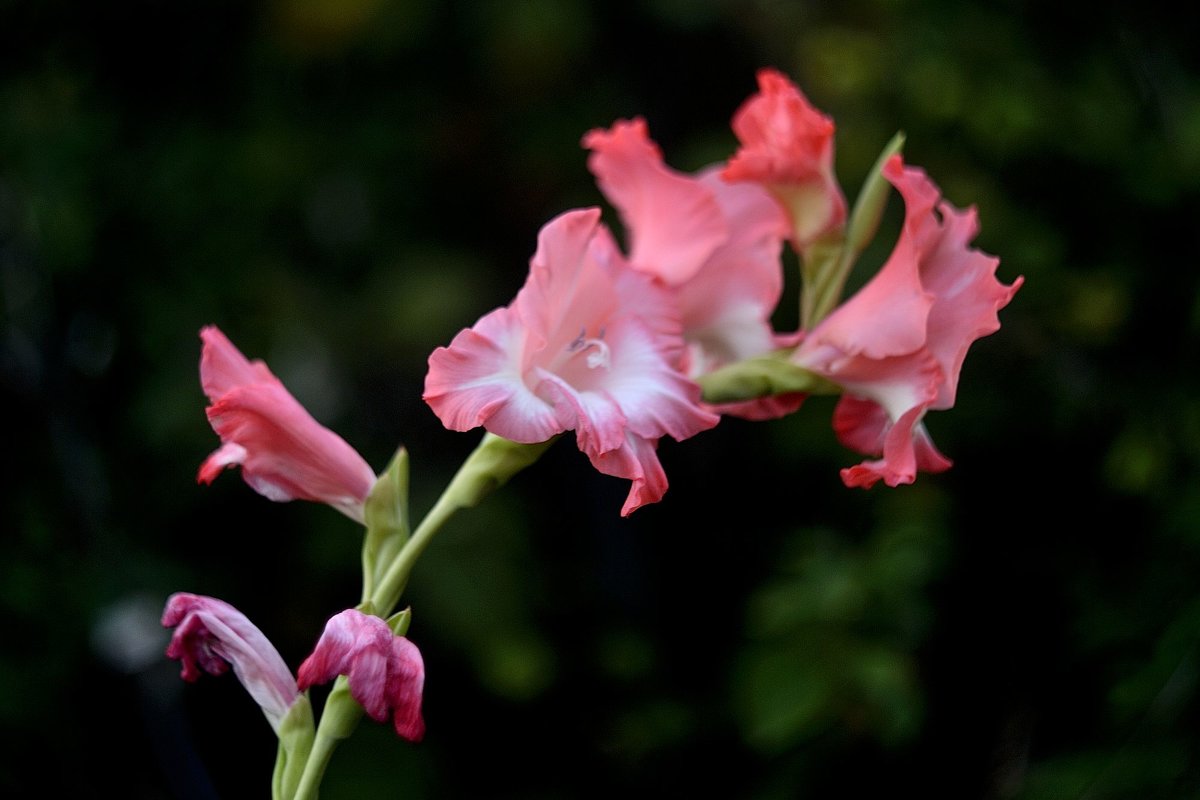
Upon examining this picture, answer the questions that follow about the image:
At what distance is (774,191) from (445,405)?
341 mm

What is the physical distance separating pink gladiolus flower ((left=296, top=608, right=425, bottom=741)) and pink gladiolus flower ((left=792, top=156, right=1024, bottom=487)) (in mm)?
296

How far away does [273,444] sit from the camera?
749 mm

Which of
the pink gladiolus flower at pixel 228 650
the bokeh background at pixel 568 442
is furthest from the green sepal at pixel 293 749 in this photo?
the bokeh background at pixel 568 442

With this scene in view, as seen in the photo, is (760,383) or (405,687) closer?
(405,687)

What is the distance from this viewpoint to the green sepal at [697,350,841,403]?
31.8 inches

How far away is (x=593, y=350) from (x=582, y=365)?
0.05 ft

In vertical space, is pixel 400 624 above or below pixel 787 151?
below

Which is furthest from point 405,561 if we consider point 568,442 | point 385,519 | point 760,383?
point 568,442

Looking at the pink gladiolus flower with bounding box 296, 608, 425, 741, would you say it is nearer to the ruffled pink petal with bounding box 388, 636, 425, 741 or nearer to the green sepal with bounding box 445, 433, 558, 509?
the ruffled pink petal with bounding box 388, 636, 425, 741

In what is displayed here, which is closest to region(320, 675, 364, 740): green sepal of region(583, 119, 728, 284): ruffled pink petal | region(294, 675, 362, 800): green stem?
region(294, 675, 362, 800): green stem

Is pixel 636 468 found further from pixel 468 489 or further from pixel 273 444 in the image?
pixel 273 444

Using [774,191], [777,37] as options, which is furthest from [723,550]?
[774,191]

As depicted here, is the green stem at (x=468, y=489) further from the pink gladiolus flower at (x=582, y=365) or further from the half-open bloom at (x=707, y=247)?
the half-open bloom at (x=707, y=247)

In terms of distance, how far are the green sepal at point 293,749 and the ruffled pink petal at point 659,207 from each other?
390 mm
